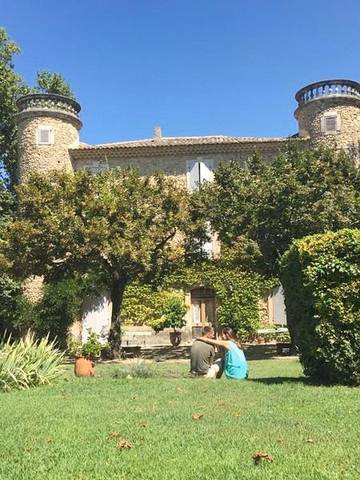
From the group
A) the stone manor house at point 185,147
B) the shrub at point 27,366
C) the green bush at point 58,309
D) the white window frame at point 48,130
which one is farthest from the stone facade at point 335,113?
the shrub at point 27,366

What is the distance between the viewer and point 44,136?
25156 millimetres

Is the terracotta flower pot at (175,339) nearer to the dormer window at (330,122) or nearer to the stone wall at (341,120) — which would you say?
the stone wall at (341,120)

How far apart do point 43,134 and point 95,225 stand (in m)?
11.3

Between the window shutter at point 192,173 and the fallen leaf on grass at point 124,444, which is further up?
the window shutter at point 192,173

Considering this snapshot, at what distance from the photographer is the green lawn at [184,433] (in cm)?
386

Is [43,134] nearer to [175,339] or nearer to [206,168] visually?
[206,168]

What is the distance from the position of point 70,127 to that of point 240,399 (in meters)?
21.4

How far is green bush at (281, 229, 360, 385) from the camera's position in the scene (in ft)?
25.4

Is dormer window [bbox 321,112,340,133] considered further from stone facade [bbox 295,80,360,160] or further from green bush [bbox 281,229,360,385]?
green bush [bbox 281,229,360,385]

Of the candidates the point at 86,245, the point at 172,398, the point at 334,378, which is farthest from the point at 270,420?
the point at 86,245

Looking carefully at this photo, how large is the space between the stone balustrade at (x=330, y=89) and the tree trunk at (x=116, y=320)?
13.8m

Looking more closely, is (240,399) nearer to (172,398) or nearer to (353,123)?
(172,398)

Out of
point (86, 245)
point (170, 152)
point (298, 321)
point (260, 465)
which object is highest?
point (170, 152)

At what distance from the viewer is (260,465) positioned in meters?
3.87
